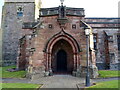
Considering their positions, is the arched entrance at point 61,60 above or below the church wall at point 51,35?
below

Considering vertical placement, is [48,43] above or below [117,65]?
above

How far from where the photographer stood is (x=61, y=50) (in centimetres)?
1975

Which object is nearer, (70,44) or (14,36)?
(70,44)

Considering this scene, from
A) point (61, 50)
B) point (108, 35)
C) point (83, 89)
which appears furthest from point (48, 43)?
point (108, 35)

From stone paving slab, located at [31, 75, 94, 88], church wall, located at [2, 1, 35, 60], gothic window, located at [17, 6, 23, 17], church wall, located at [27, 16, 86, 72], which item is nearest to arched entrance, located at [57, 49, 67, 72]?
church wall, located at [27, 16, 86, 72]

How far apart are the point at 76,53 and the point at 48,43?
3.52m

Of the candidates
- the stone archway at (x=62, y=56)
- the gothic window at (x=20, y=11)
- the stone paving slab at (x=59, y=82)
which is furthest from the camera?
the gothic window at (x=20, y=11)

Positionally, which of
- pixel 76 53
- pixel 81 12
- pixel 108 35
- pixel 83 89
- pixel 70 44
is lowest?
pixel 83 89

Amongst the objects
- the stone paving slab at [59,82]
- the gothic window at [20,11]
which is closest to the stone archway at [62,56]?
the stone paving slab at [59,82]

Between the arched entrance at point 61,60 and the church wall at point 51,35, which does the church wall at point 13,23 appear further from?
the church wall at point 51,35

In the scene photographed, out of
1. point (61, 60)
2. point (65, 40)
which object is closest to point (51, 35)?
point (65, 40)

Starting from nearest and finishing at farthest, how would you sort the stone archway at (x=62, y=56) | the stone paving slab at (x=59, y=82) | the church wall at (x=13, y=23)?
the stone paving slab at (x=59, y=82) < the stone archway at (x=62, y=56) < the church wall at (x=13, y=23)

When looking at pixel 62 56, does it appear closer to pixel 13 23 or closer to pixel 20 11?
pixel 13 23

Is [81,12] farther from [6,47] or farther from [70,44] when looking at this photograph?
[6,47]
